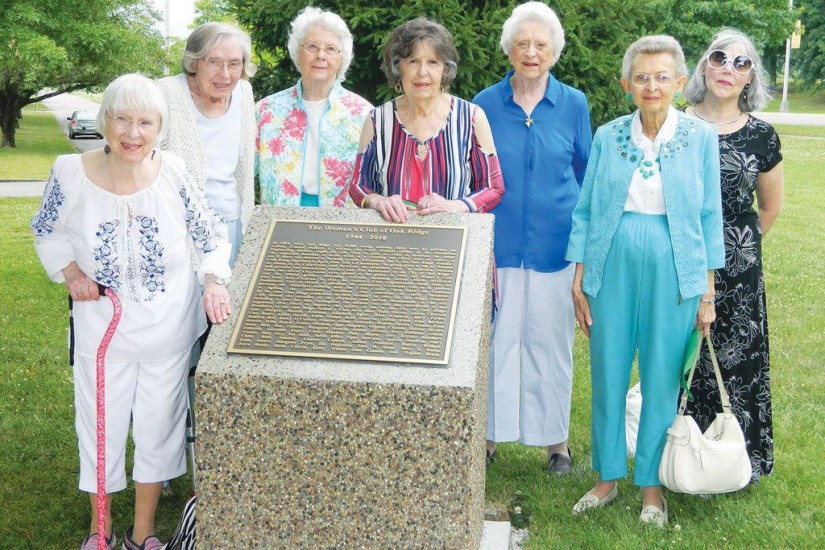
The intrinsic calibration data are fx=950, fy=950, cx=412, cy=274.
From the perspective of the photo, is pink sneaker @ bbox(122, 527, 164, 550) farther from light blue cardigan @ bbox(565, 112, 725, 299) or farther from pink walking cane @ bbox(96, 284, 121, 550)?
light blue cardigan @ bbox(565, 112, 725, 299)

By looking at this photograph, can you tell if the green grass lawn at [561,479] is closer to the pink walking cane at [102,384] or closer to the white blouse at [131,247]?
the pink walking cane at [102,384]

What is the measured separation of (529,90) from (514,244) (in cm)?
74

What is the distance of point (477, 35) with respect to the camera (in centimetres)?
600

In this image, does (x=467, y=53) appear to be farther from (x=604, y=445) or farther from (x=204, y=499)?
(x=204, y=499)

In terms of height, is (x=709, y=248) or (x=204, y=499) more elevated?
(x=709, y=248)

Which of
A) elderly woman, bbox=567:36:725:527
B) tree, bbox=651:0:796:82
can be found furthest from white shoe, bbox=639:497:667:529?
tree, bbox=651:0:796:82

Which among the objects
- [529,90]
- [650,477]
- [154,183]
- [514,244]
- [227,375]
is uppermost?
[529,90]

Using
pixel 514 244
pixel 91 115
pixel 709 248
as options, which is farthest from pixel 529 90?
pixel 91 115

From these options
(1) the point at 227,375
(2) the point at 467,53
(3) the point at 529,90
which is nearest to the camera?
(1) the point at 227,375

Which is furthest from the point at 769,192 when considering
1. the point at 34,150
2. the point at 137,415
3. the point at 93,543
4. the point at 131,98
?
the point at 34,150

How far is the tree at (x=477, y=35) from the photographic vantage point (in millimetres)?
6000

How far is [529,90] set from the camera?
452 cm

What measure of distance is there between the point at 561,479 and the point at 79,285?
8.35ft

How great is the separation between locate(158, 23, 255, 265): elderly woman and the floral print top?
7 centimetres
